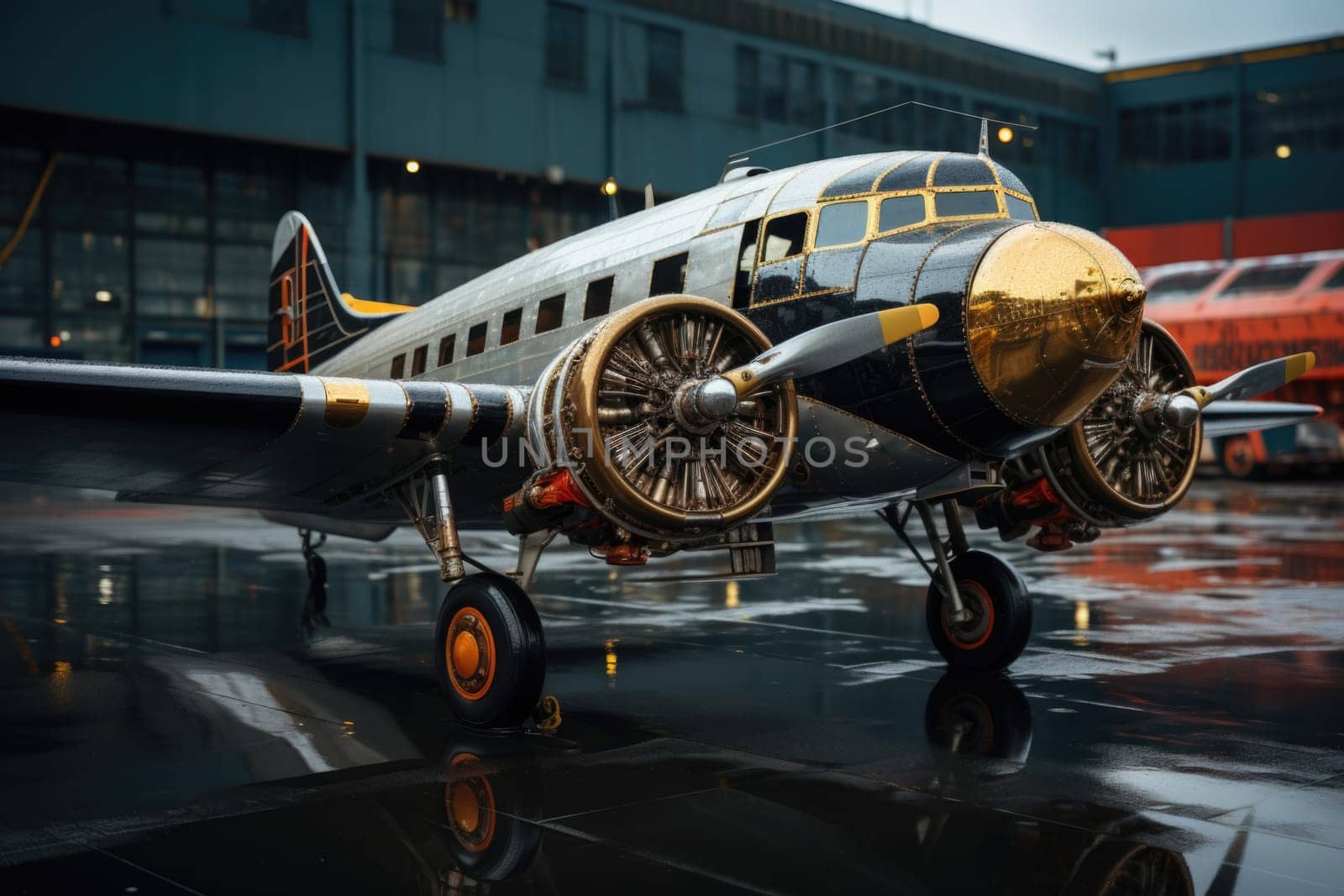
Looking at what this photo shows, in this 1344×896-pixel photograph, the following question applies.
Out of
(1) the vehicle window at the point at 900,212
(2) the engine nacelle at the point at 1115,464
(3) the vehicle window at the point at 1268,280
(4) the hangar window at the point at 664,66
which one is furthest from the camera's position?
(4) the hangar window at the point at 664,66

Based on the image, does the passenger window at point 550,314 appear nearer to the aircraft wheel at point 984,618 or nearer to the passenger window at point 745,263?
the passenger window at point 745,263

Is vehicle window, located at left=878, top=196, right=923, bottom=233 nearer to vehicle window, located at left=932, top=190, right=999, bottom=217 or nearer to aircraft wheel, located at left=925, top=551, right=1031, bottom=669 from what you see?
vehicle window, located at left=932, top=190, right=999, bottom=217

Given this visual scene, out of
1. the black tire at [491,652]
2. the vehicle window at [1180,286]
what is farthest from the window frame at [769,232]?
the vehicle window at [1180,286]

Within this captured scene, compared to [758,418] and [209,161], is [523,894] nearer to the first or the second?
[758,418]

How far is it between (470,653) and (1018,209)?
5.25 metres

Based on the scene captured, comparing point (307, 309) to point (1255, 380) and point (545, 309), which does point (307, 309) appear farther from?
point (1255, 380)

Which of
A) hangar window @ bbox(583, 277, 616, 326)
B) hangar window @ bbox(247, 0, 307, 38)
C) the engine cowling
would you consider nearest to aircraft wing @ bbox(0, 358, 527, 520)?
the engine cowling

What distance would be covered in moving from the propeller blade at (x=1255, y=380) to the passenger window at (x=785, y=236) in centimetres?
357

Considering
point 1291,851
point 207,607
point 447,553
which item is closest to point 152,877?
point 447,553

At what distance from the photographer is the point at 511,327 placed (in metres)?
11.9

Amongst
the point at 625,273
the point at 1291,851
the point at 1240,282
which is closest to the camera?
the point at 1291,851

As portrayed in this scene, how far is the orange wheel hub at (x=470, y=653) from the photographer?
29.8 feet

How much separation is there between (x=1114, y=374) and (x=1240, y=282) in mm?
36116

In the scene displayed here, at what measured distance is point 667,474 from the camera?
28.4ft
